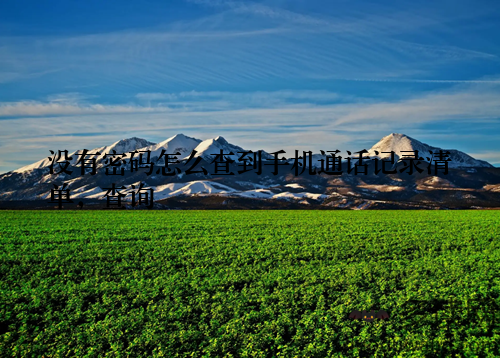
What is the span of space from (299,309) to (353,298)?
2038mm

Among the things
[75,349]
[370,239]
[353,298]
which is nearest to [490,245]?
[370,239]

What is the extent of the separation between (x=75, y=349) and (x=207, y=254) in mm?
11809

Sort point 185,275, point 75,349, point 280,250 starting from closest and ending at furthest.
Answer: point 75,349, point 185,275, point 280,250

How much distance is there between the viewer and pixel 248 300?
1403cm

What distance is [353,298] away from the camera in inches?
558

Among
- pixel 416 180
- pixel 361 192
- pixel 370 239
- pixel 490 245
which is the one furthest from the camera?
pixel 416 180

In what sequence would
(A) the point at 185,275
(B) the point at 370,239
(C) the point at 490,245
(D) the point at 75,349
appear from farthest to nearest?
(B) the point at 370,239, (C) the point at 490,245, (A) the point at 185,275, (D) the point at 75,349

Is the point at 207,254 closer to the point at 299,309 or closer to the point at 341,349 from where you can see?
the point at 299,309

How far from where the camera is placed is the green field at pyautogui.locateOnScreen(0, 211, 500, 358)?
11.1m

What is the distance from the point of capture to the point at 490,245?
25984 mm

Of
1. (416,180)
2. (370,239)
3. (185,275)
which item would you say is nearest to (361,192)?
(416,180)

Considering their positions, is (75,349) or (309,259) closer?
(75,349)

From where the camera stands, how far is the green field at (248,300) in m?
11.1

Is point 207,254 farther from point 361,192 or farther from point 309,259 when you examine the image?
point 361,192
